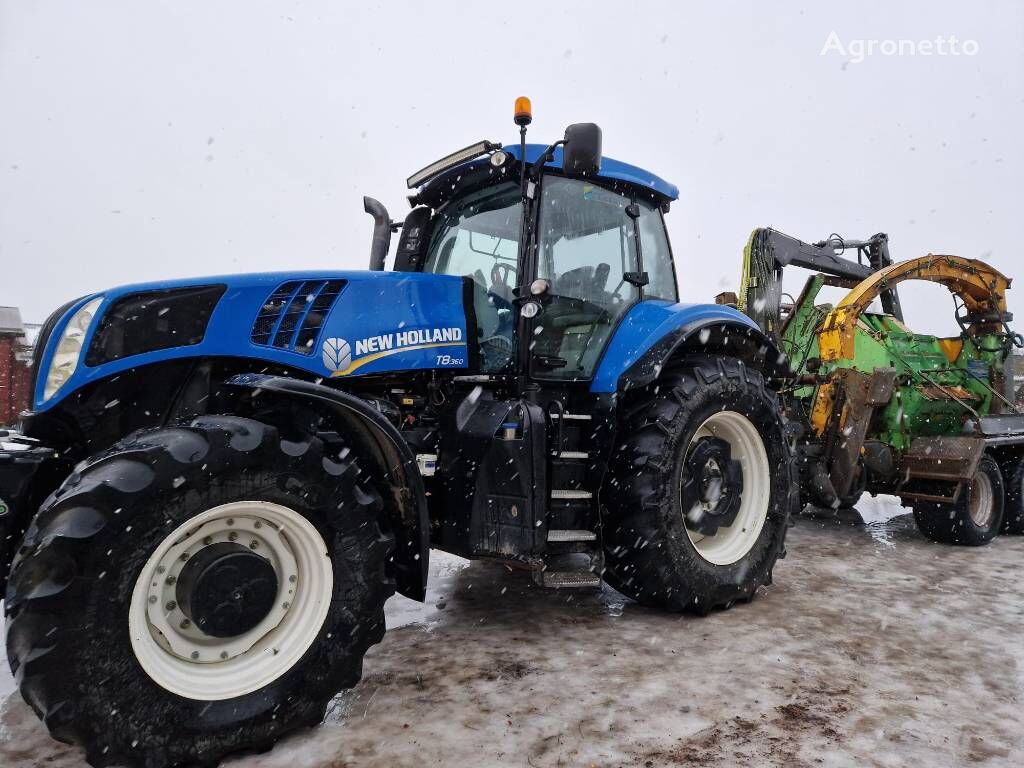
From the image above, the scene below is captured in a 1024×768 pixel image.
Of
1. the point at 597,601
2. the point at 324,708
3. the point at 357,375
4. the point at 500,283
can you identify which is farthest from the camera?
the point at 597,601

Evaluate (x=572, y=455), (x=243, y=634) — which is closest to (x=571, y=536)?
(x=572, y=455)

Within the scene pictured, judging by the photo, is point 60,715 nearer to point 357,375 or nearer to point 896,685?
point 357,375

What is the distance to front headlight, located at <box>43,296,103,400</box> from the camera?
256 centimetres

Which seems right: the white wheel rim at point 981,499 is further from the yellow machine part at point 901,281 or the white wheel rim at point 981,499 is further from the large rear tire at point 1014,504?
the yellow machine part at point 901,281

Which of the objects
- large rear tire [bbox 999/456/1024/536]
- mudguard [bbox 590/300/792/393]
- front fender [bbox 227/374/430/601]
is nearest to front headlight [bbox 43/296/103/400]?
front fender [bbox 227/374/430/601]

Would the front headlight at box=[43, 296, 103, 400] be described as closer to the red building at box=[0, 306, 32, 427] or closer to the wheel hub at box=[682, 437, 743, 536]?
the wheel hub at box=[682, 437, 743, 536]

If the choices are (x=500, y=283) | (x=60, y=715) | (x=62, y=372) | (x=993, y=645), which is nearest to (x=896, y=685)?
(x=993, y=645)

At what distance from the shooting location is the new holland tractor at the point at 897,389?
5.55 meters

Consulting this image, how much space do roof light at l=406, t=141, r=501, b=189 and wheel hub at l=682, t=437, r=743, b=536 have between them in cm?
187

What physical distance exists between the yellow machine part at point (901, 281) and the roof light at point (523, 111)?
3.77 m

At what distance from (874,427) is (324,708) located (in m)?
5.13

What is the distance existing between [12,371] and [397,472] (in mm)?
16267

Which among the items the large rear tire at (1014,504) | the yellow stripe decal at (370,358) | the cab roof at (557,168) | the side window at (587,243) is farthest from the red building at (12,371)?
the large rear tire at (1014,504)

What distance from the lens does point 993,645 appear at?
3215mm
